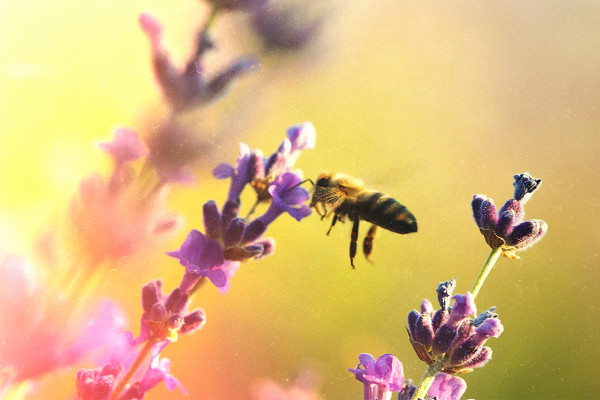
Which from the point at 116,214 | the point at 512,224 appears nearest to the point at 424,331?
the point at 512,224

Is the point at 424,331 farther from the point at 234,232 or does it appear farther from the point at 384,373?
the point at 234,232

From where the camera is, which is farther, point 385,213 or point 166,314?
point 385,213

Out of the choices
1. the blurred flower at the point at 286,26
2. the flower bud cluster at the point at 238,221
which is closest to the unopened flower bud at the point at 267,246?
the flower bud cluster at the point at 238,221

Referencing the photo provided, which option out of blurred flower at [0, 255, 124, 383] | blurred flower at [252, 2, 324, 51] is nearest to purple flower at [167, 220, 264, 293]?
blurred flower at [0, 255, 124, 383]

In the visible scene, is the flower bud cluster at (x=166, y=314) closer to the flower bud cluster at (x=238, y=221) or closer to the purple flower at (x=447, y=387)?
the flower bud cluster at (x=238, y=221)

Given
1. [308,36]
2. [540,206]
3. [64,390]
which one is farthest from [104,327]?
[540,206]

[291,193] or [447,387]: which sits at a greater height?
[291,193]
